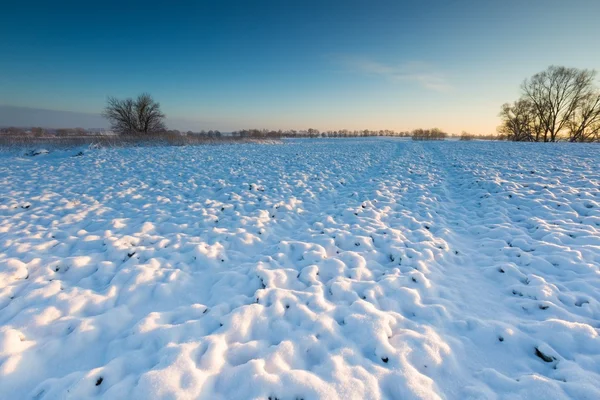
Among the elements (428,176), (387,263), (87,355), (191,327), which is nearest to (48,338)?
(87,355)

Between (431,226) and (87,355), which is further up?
(431,226)

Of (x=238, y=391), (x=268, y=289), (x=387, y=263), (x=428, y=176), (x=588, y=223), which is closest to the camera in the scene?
(x=238, y=391)

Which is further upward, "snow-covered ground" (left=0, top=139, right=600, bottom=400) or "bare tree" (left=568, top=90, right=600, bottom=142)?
"bare tree" (left=568, top=90, right=600, bottom=142)

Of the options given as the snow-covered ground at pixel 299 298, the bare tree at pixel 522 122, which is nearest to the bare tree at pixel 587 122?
the bare tree at pixel 522 122

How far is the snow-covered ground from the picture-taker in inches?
93.5

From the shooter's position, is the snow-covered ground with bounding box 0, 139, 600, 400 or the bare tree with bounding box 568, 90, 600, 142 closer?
the snow-covered ground with bounding box 0, 139, 600, 400

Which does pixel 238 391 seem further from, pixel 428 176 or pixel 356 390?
pixel 428 176

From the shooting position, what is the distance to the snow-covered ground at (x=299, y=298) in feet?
7.79

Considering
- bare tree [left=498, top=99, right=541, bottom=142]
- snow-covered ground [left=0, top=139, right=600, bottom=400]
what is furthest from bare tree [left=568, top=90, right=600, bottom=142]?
snow-covered ground [left=0, top=139, right=600, bottom=400]

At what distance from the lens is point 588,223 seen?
227 inches

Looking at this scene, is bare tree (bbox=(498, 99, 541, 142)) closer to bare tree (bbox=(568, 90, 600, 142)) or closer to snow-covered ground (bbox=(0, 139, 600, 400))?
bare tree (bbox=(568, 90, 600, 142))

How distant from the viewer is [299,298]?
11.7ft

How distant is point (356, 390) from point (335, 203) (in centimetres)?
595

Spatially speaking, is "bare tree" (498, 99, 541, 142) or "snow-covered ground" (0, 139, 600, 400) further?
"bare tree" (498, 99, 541, 142)
